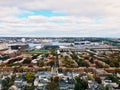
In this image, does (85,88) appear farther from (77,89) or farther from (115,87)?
(115,87)

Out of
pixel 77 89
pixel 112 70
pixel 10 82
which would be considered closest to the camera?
pixel 77 89

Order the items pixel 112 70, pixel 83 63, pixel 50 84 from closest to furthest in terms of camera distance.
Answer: pixel 50 84 → pixel 112 70 → pixel 83 63

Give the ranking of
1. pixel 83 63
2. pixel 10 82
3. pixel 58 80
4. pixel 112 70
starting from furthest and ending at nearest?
pixel 83 63
pixel 112 70
pixel 58 80
pixel 10 82

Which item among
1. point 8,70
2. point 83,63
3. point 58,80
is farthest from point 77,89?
point 83,63

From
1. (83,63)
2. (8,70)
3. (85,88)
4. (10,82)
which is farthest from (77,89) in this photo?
(83,63)

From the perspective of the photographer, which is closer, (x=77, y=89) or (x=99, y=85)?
(x=77, y=89)

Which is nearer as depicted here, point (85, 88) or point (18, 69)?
point (85, 88)

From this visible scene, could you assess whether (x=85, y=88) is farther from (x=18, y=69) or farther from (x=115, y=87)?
(x=18, y=69)

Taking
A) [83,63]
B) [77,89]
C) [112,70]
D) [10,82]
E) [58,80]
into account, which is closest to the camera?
[77,89]
